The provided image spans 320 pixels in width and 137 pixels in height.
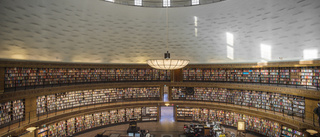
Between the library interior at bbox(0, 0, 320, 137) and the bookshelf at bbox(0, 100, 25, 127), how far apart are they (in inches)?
1.9

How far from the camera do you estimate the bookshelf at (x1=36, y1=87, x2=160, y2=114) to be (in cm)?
1007

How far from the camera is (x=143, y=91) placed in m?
14.0

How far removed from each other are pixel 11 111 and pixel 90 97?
15.2ft

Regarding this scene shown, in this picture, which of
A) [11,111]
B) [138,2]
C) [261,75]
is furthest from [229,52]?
[11,111]

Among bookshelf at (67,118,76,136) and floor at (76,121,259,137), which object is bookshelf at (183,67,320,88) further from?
bookshelf at (67,118,76,136)

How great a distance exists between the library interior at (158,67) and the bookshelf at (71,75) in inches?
2.4

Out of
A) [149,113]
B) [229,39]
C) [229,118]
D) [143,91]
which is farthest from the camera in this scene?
[143,91]

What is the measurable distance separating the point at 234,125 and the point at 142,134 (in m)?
6.61

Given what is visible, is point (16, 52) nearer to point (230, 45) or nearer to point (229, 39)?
point (229, 39)

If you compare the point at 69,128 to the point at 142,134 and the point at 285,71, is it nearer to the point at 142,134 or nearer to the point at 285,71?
the point at 142,134

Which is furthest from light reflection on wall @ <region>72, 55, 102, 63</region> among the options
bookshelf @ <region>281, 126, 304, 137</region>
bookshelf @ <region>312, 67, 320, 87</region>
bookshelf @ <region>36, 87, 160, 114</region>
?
bookshelf @ <region>312, 67, 320, 87</region>

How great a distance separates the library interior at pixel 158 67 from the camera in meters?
6.98

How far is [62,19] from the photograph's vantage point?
23.2 ft

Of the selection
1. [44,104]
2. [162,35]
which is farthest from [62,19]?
[44,104]
